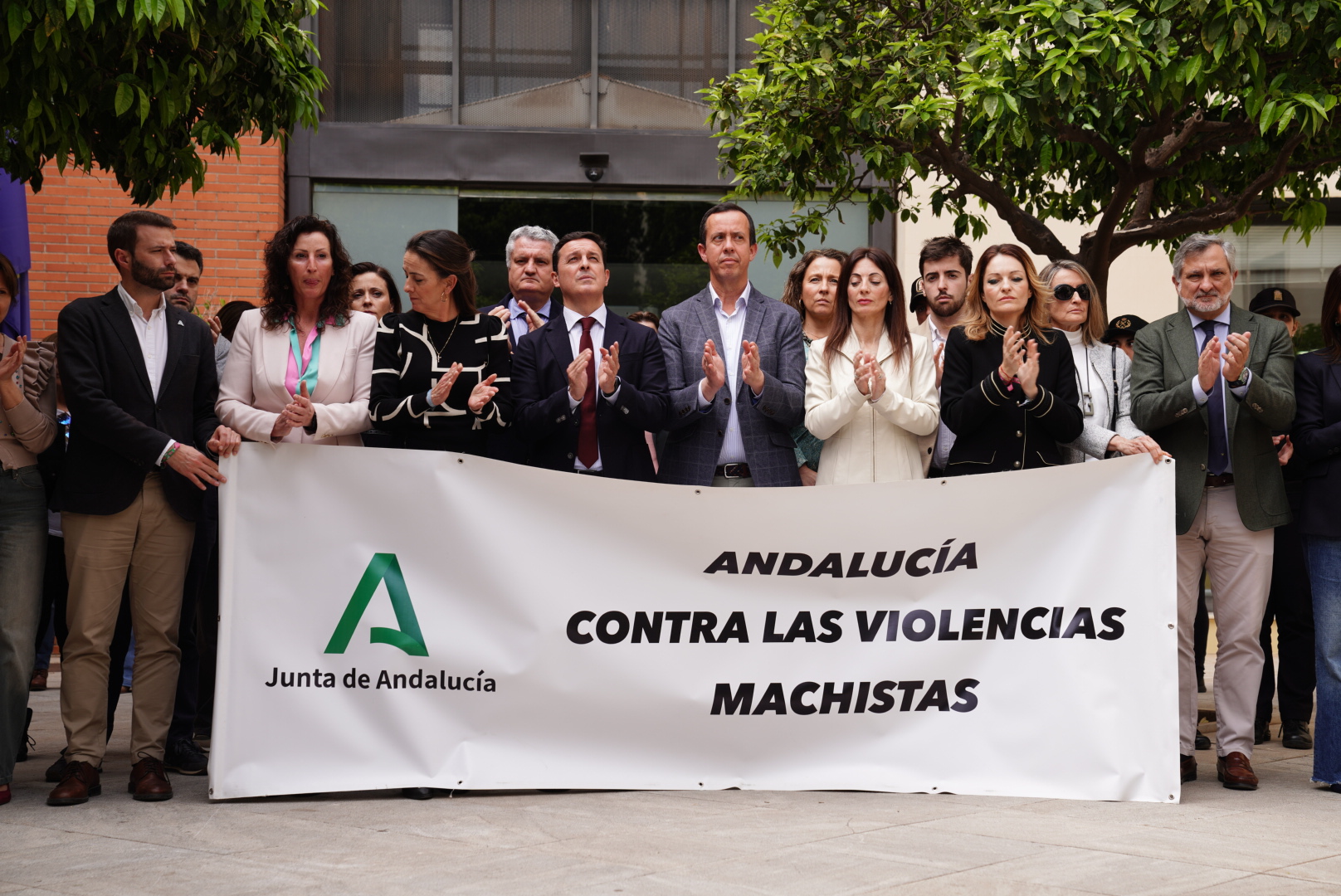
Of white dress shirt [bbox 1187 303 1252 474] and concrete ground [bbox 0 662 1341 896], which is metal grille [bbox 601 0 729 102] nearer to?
white dress shirt [bbox 1187 303 1252 474]

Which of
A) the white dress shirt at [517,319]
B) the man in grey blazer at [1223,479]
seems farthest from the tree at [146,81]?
the man in grey blazer at [1223,479]

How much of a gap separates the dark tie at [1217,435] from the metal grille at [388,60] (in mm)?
8633

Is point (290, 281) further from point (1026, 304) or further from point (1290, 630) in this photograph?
point (1290, 630)

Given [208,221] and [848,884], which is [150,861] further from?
[208,221]

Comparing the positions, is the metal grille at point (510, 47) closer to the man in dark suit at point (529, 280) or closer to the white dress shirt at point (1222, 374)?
the man in dark suit at point (529, 280)

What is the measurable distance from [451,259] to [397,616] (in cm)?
152

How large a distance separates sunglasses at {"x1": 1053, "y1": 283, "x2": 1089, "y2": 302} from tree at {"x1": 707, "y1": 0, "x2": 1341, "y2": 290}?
2.55ft

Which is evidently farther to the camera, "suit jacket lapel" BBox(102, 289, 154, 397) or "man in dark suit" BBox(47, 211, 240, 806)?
"suit jacket lapel" BBox(102, 289, 154, 397)

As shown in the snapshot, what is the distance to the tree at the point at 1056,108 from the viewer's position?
613 centimetres

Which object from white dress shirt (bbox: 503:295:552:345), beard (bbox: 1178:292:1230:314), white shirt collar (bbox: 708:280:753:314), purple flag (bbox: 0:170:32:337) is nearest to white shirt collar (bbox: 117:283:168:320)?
white dress shirt (bbox: 503:295:552:345)

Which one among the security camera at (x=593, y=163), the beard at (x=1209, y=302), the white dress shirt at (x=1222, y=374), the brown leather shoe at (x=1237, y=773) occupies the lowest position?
the brown leather shoe at (x=1237, y=773)

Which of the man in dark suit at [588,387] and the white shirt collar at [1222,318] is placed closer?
the man in dark suit at [588,387]

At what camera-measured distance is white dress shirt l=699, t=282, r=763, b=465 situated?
5938mm

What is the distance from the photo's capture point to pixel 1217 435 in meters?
5.80
